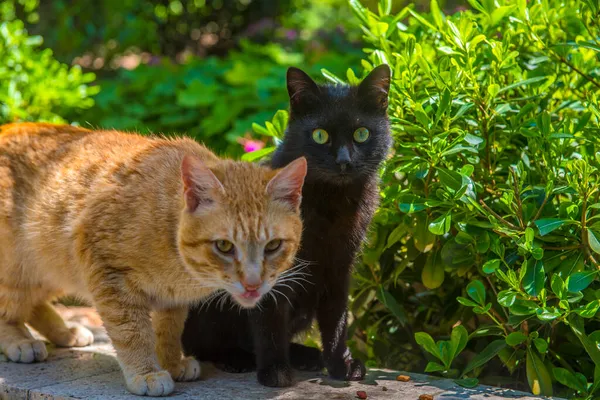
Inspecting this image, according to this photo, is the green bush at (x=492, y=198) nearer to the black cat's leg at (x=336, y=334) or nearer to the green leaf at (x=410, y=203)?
the green leaf at (x=410, y=203)

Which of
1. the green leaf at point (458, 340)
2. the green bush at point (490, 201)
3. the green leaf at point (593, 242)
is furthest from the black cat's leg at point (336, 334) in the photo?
the green leaf at point (593, 242)

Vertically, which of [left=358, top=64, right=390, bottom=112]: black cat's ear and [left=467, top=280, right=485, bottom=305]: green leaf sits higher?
[left=358, top=64, right=390, bottom=112]: black cat's ear

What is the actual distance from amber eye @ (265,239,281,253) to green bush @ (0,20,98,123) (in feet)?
10.0

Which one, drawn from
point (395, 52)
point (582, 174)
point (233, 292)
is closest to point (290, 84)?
point (395, 52)

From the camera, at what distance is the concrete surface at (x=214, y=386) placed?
3338 mm

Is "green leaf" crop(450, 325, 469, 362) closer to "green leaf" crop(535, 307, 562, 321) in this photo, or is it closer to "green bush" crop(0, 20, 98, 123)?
"green leaf" crop(535, 307, 562, 321)

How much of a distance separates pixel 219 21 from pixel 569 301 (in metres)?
8.09

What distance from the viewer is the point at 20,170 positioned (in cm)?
382

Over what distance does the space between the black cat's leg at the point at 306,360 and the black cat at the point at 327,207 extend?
8.2 inches

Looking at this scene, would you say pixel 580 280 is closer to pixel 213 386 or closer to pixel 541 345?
pixel 541 345

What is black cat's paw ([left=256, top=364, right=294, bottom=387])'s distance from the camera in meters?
3.43

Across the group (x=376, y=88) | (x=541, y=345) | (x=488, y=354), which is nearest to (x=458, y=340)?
(x=488, y=354)

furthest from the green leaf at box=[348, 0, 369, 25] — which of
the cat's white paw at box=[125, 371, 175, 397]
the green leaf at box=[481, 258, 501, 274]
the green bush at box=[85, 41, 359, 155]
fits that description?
the green bush at box=[85, 41, 359, 155]

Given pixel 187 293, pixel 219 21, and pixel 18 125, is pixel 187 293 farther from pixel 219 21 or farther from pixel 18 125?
pixel 219 21
